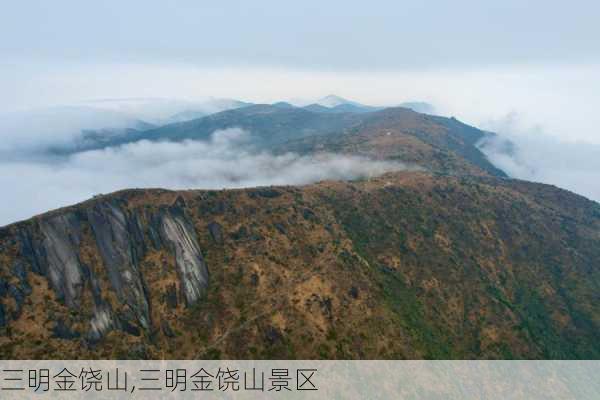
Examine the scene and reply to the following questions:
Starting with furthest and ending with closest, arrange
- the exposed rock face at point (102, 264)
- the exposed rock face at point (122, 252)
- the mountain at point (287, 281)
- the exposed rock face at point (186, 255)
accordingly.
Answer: the exposed rock face at point (186, 255) → the exposed rock face at point (122, 252) → the mountain at point (287, 281) → the exposed rock face at point (102, 264)

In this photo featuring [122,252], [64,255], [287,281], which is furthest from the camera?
[287,281]

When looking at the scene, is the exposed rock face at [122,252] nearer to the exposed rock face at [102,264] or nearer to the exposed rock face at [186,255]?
the exposed rock face at [102,264]

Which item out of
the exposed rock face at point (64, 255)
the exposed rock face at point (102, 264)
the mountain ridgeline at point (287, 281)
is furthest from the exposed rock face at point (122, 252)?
the exposed rock face at point (64, 255)

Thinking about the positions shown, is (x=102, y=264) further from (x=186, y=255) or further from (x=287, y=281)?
(x=287, y=281)

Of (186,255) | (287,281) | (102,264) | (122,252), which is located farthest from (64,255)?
(287,281)

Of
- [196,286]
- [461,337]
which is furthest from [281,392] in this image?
[461,337]

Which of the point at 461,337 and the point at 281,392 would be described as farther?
the point at 461,337

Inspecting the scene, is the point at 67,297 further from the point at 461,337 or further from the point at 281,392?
the point at 461,337
